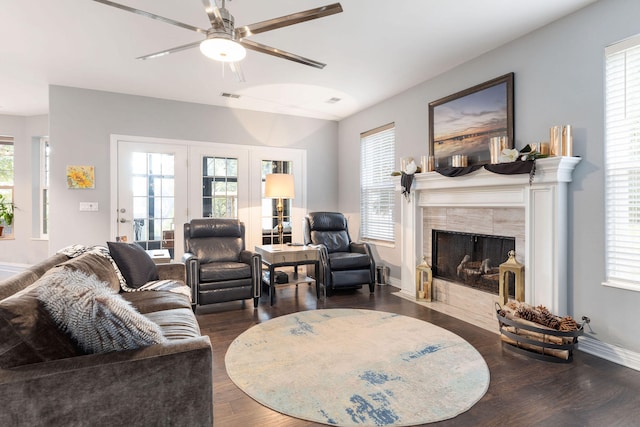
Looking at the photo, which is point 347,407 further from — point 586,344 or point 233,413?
point 586,344

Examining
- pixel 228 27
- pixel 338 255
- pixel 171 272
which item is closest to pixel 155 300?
pixel 171 272

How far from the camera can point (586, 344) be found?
106 inches

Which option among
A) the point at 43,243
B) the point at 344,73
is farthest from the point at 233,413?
the point at 43,243

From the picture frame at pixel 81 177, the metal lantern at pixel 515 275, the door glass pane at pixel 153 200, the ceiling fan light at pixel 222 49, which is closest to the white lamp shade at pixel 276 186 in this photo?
the door glass pane at pixel 153 200

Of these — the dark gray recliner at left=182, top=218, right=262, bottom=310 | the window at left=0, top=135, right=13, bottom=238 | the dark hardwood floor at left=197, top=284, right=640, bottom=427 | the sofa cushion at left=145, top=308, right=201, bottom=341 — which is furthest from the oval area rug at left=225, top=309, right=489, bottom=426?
the window at left=0, top=135, right=13, bottom=238

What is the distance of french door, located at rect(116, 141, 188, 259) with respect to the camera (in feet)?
15.7

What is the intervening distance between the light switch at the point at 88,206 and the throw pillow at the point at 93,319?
393 centimetres

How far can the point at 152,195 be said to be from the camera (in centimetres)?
496

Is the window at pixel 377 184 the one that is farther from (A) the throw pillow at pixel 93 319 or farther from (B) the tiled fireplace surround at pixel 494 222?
(A) the throw pillow at pixel 93 319

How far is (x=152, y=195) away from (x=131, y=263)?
98.2 inches

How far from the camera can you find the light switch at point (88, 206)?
4.58 meters

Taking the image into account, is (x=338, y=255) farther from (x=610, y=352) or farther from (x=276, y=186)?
(x=610, y=352)

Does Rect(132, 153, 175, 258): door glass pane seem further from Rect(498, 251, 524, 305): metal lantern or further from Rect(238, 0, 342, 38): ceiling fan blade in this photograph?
Rect(498, 251, 524, 305): metal lantern

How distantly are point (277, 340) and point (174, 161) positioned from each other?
11.3 ft
